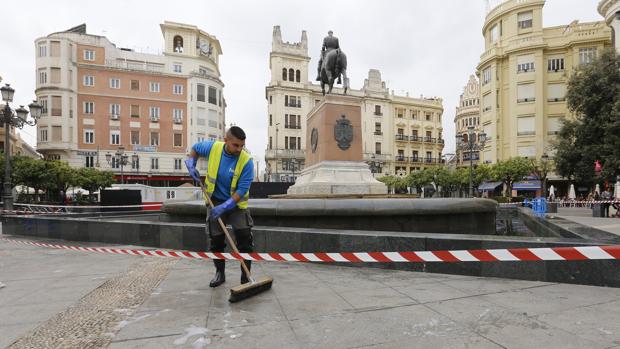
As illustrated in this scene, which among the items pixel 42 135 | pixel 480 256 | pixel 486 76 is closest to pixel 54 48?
pixel 42 135

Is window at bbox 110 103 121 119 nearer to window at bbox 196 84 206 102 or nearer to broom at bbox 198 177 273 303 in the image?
window at bbox 196 84 206 102

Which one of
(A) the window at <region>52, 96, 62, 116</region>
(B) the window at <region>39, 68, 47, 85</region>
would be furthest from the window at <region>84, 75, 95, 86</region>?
(B) the window at <region>39, 68, 47, 85</region>

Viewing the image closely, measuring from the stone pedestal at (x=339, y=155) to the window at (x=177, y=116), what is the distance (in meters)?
38.8

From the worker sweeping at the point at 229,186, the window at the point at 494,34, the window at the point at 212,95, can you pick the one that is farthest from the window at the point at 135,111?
the worker sweeping at the point at 229,186

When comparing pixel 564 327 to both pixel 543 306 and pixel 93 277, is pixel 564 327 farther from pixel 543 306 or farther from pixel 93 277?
pixel 93 277

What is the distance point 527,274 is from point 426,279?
126cm

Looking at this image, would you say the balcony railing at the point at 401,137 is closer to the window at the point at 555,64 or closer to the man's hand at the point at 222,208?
the window at the point at 555,64

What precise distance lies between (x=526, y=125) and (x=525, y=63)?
7.06 meters

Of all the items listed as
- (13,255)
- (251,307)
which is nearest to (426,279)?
(251,307)

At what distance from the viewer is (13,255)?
6.86m

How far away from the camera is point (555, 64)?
134 ft

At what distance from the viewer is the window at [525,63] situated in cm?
4106

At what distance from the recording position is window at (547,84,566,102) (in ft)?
133

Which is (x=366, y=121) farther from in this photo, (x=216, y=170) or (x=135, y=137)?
(x=216, y=170)
